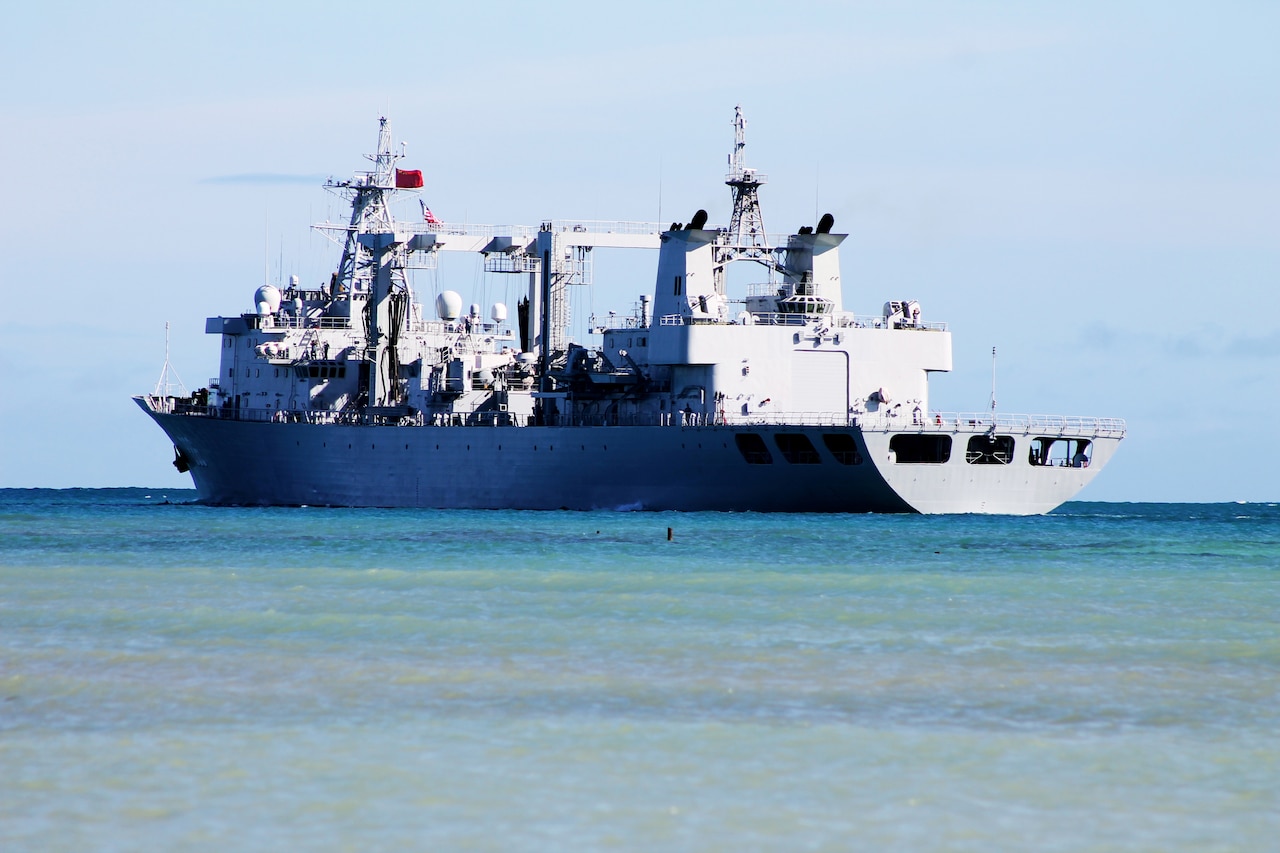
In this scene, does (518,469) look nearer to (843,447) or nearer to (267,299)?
(843,447)


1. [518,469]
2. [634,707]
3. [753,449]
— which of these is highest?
[753,449]

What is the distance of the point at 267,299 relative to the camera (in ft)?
229

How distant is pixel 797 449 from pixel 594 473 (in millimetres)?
7631

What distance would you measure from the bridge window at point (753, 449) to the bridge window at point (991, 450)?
6209mm

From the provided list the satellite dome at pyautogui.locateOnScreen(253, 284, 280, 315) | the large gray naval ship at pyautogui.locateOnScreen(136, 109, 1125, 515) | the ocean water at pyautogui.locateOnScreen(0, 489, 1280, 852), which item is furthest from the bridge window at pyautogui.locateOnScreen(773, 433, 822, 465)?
the satellite dome at pyautogui.locateOnScreen(253, 284, 280, 315)

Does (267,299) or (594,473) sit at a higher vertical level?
(267,299)

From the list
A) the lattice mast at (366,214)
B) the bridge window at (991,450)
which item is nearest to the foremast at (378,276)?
the lattice mast at (366,214)

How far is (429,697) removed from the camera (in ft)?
58.1

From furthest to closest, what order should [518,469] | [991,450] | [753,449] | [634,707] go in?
1. [518,469]
2. [991,450]
3. [753,449]
4. [634,707]

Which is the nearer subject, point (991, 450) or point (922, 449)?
point (922, 449)

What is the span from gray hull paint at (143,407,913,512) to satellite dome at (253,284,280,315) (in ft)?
17.9

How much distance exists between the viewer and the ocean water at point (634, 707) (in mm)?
12570

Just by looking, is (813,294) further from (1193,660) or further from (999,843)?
(999,843)

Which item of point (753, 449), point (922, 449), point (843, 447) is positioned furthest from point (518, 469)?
point (922, 449)
